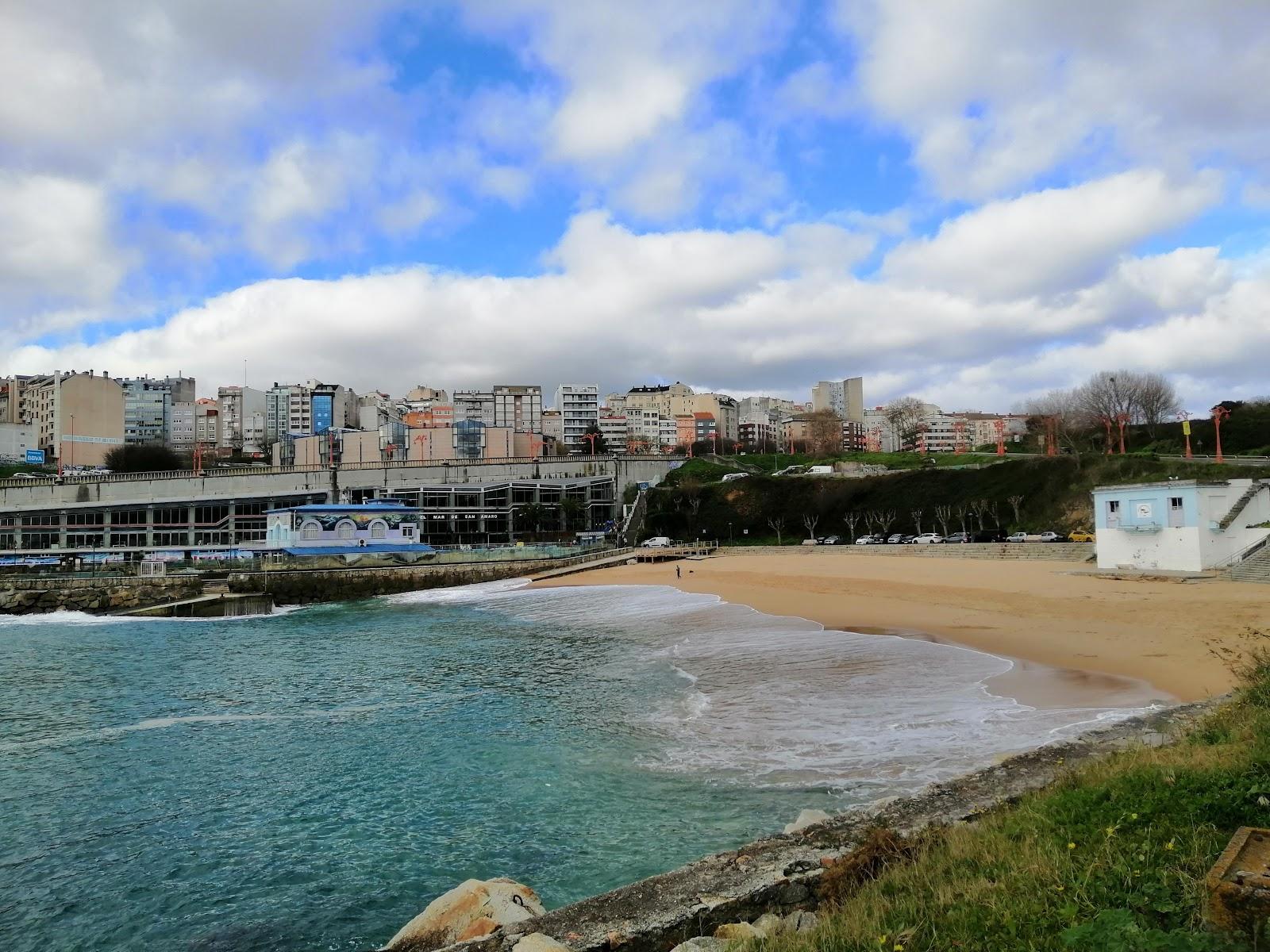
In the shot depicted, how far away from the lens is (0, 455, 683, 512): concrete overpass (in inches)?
2928

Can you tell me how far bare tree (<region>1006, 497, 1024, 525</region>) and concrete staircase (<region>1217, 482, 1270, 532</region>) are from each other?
25.9m

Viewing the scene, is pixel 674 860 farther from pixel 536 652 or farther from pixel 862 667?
pixel 536 652

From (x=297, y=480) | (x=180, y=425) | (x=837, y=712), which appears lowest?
(x=837, y=712)

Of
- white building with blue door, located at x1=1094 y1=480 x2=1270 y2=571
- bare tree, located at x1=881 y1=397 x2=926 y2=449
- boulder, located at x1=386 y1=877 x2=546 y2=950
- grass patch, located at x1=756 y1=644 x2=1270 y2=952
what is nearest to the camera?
grass patch, located at x1=756 y1=644 x2=1270 y2=952

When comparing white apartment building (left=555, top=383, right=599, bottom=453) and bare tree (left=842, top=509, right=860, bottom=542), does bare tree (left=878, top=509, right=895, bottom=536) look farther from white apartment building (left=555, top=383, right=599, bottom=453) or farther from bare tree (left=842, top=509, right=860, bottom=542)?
white apartment building (left=555, top=383, right=599, bottom=453)

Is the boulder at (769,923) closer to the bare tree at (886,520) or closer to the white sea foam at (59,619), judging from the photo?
the white sea foam at (59,619)

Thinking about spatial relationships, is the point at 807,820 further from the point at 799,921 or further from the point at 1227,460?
the point at 1227,460

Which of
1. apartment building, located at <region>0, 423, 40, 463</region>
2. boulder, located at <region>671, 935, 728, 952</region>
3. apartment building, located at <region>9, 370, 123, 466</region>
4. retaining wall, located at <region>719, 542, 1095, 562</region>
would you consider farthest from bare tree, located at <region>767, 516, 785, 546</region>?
apartment building, located at <region>0, 423, 40, 463</region>

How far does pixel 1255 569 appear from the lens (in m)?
27.2

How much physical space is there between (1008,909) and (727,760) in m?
7.92

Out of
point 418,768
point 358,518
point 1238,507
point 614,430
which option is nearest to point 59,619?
point 358,518

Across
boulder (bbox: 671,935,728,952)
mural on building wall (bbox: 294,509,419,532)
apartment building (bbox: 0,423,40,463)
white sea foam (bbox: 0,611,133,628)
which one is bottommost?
white sea foam (bbox: 0,611,133,628)

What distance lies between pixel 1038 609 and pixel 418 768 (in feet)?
67.9

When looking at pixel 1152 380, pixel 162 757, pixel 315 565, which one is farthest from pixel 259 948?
pixel 1152 380
